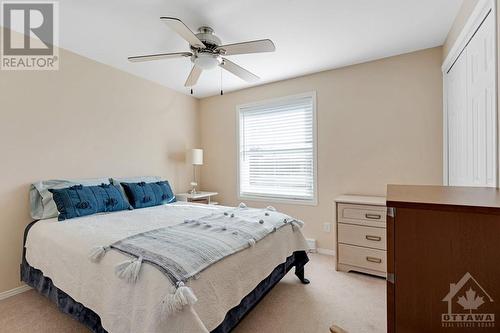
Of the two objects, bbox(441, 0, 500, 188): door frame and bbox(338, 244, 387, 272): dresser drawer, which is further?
bbox(338, 244, 387, 272): dresser drawer

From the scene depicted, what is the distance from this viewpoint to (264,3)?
6.41ft

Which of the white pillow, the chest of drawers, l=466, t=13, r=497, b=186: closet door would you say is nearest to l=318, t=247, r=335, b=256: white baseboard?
the chest of drawers

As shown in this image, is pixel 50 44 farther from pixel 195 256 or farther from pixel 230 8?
pixel 195 256

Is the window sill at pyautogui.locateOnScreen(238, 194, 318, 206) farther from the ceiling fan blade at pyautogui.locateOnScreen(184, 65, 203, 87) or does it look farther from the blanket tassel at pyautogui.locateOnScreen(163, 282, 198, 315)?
the blanket tassel at pyautogui.locateOnScreen(163, 282, 198, 315)

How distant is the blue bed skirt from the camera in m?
1.52

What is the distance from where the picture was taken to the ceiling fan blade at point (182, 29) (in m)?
1.60

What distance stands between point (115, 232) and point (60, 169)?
1.44m

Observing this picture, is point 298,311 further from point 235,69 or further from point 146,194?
point 235,69

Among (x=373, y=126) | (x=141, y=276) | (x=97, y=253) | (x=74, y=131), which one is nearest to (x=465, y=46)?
(x=373, y=126)

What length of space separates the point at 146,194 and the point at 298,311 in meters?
2.18

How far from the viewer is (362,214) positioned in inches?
105

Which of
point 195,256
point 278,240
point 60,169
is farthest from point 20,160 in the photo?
point 278,240

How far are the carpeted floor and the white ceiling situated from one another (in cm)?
258

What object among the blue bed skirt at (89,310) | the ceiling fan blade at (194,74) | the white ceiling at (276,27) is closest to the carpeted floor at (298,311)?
the blue bed skirt at (89,310)
